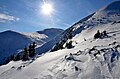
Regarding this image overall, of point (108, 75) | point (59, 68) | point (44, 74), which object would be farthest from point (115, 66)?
point (44, 74)

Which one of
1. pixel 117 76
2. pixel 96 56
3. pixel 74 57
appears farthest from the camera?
pixel 74 57

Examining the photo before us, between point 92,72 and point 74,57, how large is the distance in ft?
27.0

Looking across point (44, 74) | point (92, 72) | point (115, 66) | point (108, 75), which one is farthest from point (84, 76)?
point (44, 74)

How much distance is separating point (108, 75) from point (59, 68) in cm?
887

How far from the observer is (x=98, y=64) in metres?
26.7

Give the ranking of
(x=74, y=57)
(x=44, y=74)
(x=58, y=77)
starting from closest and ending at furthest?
(x=58, y=77), (x=44, y=74), (x=74, y=57)

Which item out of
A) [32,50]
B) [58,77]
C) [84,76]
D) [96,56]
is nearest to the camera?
[84,76]

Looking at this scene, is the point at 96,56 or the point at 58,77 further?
the point at 96,56

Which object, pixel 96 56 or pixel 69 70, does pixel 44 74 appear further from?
pixel 96 56

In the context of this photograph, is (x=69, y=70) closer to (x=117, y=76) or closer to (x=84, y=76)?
(x=84, y=76)

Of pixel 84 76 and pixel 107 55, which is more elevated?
pixel 107 55

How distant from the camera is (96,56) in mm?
30266

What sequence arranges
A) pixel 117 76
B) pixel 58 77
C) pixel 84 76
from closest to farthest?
pixel 117 76 < pixel 84 76 < pixel 58 77

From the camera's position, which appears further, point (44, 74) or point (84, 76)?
point (44, 74)
